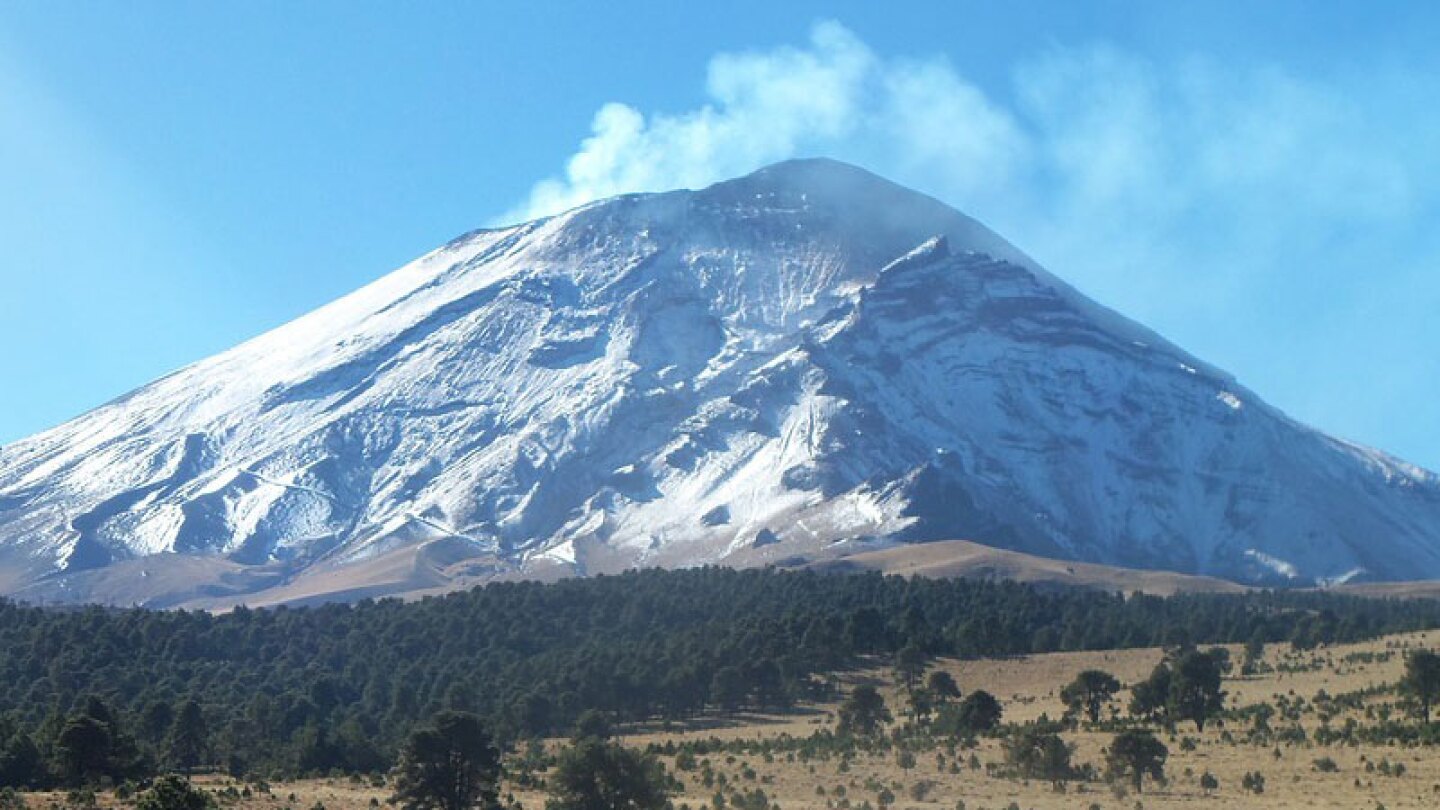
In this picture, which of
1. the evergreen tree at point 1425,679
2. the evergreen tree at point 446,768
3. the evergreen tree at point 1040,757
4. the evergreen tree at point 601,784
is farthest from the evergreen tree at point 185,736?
the evergreen tree at point 1425,679

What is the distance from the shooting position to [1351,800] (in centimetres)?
5309

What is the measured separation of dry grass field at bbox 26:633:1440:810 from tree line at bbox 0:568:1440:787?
833 centimetres

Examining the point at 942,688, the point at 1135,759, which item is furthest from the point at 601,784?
the point at 942,688

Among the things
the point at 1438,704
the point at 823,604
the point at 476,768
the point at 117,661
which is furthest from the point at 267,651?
the point at 1438,704

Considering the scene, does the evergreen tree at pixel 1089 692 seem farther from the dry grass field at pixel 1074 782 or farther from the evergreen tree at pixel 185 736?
the evergreen tree at pixel 185 736

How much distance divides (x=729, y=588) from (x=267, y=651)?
178 ft

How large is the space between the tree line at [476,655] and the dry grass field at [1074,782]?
8329mm

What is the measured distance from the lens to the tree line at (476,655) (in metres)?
79.4

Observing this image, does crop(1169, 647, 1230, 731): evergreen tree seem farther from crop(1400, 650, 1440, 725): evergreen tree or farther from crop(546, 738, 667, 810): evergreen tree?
crop(546, 738, 667, 810): evergreen tree

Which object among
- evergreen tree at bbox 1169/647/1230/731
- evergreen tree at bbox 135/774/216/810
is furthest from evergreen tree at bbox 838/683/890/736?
evergreen tree at bbox 135/774/216/810

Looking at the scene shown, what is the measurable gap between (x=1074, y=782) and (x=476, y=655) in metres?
73.6

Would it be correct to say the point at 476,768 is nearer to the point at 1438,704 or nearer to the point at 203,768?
the point at 203,768

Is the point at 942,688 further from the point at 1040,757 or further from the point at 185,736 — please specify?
the point at 185,736

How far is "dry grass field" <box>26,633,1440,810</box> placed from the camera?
54531 millimetres
